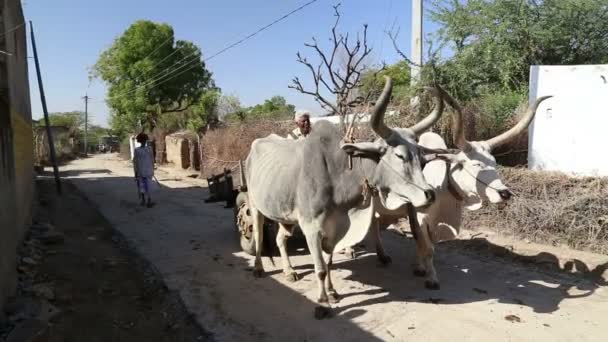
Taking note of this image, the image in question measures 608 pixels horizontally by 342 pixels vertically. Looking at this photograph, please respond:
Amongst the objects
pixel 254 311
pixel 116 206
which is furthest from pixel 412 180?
pixel 116 206

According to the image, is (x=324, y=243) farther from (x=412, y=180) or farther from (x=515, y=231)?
(x=515, y=231)

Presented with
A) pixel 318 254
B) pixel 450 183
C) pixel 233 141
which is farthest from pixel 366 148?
pixel 233 141

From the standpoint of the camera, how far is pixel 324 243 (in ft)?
14.1

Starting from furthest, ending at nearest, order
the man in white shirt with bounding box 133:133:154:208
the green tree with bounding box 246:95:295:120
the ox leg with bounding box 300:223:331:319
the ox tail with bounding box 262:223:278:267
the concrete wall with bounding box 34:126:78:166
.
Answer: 1. the concrete wall with bounding box 34:126:78:166
2. the green tree with bounding box 246:95:295:120
3. the man in white shirt with bounding box 133:133:154:208
4. the ox tail with bounding box 262:223:278:267
5. the ox leg with bounding box 300:223:331:319

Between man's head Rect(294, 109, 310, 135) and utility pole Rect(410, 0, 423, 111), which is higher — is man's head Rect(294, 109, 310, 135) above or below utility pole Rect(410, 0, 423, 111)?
below

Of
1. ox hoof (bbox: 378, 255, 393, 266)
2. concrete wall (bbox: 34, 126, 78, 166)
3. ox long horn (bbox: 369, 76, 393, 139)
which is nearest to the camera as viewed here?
ox long horn (bbox: 369, 76, 393, 139)

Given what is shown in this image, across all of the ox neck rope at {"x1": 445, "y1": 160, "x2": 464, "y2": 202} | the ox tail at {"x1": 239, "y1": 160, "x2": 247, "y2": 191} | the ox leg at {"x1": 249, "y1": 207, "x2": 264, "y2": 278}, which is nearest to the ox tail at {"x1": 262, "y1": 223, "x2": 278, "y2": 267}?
the ox leg at {"x1": 249, "y1": 207, "x2": 264, "y2": 278}

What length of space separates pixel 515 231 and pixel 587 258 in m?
1.02

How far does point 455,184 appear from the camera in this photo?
179 inches

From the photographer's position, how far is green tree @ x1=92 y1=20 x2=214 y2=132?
984 inches

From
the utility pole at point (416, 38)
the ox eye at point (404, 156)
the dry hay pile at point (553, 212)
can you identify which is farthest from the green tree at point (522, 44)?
the ox eye at point (404, 156)

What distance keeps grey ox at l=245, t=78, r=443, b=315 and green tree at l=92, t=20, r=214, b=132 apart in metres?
22.1

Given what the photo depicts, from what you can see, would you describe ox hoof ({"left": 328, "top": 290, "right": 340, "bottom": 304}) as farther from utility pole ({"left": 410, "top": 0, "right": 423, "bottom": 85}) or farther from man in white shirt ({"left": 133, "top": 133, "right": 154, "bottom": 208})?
man in white shirt ({"left": 133, "top": 133, "right": 154, "bottom": 208})

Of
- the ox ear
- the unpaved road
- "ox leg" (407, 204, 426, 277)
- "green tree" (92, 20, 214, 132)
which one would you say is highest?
"green tree" (92, 20, 214, 132)
